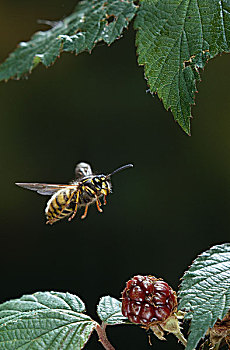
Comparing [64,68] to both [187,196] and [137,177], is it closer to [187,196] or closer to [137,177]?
[137,177]

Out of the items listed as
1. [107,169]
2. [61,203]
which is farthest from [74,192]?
[107,169]

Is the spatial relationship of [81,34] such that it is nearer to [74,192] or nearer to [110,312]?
[74,192]

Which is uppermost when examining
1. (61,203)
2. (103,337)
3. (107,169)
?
(107,169)

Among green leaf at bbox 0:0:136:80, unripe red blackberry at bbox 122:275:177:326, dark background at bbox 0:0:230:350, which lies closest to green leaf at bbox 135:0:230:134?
green leaf at bbox 0:0:136:80

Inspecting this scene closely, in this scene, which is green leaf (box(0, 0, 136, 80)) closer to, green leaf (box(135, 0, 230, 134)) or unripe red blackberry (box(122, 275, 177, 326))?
green leaf (box(135, 0, 230, 134))

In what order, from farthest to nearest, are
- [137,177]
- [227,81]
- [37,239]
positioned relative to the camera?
[37,239] → [137,177] → [227,81]

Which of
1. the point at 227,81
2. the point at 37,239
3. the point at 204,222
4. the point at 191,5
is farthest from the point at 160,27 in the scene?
the point at 37,239
